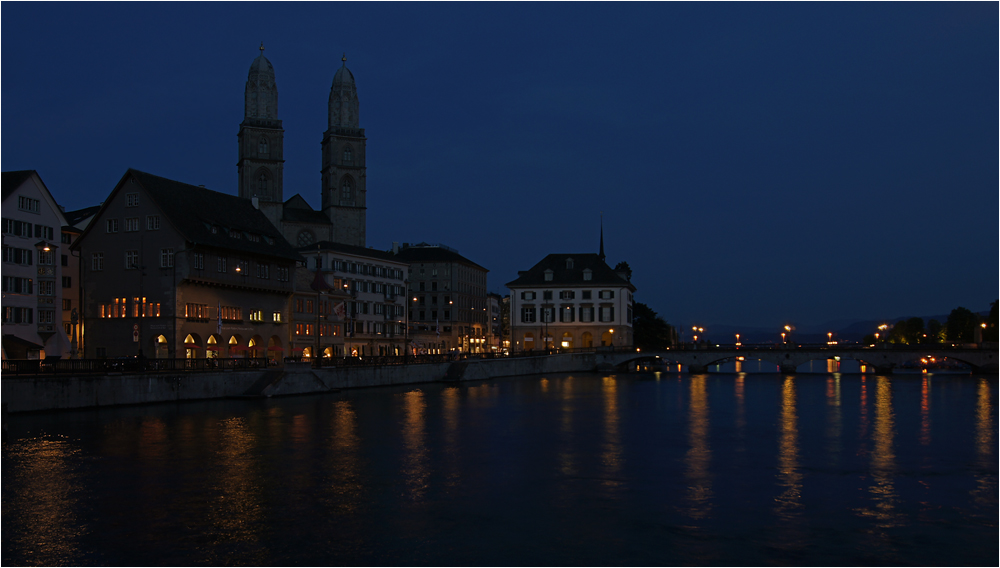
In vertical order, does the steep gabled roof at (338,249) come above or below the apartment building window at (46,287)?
above

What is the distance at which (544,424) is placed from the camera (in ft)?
155

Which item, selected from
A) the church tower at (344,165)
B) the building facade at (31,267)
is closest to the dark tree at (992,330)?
the church tower at (344,165)

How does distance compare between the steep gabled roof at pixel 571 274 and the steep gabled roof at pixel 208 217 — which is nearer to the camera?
the steep gabled roof at pixel 208 217

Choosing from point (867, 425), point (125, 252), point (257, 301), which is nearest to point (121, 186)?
point (125, 252)

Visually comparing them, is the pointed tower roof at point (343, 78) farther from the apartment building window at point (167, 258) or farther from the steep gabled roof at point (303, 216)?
the apartment building window at point (167, 258)

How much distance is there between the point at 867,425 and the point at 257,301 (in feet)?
166

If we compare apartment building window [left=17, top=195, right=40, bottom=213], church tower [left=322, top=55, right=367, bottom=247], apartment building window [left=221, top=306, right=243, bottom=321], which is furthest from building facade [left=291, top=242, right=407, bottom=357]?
church tower [left=322, top=55, right=367, bottom=247]

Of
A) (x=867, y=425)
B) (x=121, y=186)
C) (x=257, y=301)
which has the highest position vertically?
(x=121, y=186)

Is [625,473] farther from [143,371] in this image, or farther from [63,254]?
[63,254]

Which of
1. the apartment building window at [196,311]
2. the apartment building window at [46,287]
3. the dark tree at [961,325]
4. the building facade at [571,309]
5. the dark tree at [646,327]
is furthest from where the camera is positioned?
the dark tree at [646,327]

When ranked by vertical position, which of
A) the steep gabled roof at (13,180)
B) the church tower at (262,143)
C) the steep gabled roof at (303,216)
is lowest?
the steep gabled roof at (13,180)

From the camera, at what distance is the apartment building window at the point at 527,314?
13250cm

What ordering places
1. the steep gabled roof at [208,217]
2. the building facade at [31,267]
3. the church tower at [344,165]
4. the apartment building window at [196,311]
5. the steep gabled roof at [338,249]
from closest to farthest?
the building facade at [31,267] < the apartment building window at [196,311] < the steep gabled roof at [208,217] < the steep gabled roof at [338,249] < the church tower at [344,165]

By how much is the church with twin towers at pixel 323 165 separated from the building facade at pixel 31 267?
66.1 meters
